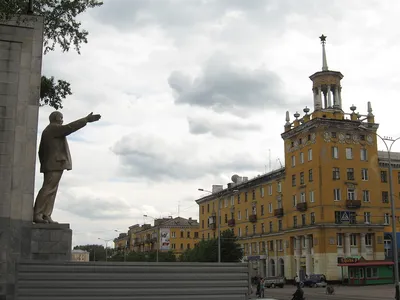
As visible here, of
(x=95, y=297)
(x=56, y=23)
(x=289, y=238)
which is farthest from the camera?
(x=289, y=238)

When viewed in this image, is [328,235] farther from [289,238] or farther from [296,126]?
[296,126]

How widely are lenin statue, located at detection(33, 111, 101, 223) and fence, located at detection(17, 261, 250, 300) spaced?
7.41 ft

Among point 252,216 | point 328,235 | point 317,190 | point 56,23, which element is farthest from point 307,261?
point 56,23

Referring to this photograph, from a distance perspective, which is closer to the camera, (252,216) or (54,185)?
(54,185)

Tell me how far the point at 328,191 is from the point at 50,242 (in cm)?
6652

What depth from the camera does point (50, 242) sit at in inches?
427

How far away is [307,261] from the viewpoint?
75125 mm

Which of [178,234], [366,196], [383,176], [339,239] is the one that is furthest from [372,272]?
[178,234]

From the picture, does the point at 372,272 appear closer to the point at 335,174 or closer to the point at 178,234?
the point at 335,174

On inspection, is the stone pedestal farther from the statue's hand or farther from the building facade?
the building facade

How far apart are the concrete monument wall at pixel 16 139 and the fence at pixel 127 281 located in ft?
4.96

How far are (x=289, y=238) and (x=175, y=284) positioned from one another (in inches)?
2892

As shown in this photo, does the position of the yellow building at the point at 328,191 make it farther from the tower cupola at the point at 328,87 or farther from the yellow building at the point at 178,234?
the yellow building at the point at 178,234

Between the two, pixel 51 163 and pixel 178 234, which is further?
pixel 178 234
